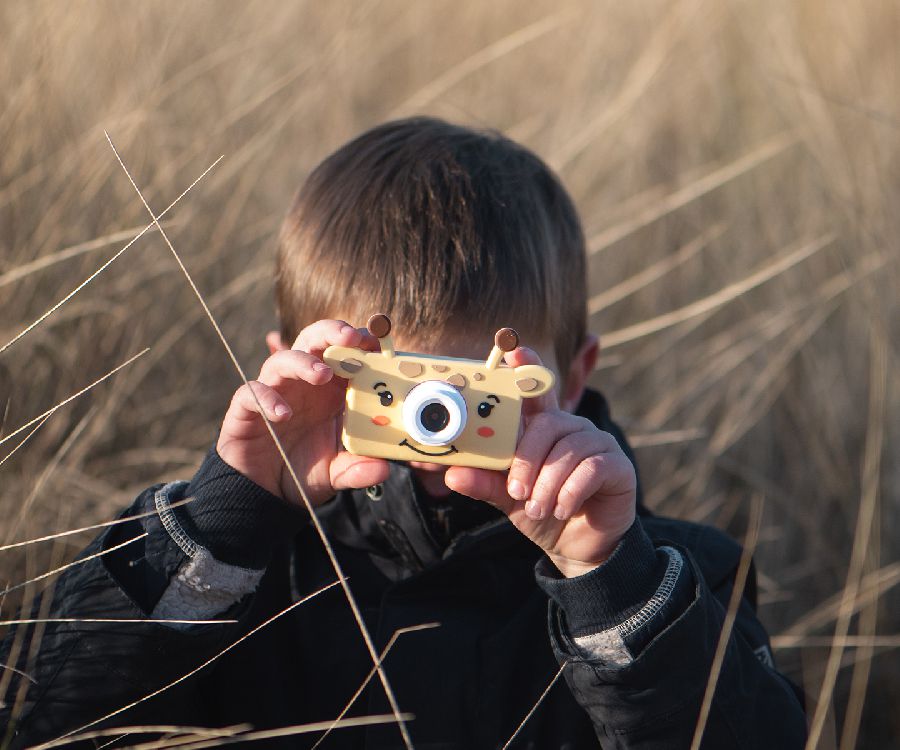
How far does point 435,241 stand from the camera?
1271 millimetres

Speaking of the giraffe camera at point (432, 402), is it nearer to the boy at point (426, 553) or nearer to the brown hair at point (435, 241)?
the boy at point (426, 553)

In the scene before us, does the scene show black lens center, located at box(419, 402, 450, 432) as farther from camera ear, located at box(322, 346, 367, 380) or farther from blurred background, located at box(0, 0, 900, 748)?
blurred background, located at box(0, 0, 900, 748)

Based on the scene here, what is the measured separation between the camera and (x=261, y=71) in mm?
2439

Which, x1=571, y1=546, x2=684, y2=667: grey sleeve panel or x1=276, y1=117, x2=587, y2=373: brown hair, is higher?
x1=276, y1=117, x2=587, y2=373: brown hair

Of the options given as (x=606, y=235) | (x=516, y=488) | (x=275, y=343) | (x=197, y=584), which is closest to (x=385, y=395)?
(x=516, y=488)

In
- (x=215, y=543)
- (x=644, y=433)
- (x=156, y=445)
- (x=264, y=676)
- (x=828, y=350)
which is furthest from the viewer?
(x=828, y=350)

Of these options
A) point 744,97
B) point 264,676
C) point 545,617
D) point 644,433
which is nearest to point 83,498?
point 264,676

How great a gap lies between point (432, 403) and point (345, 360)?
92mm

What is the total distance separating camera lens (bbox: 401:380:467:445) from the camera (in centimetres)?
94

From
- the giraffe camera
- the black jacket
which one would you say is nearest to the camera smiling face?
the giraffe camera

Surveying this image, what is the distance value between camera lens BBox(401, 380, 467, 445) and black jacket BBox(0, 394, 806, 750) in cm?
23

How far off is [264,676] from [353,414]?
1.48ft

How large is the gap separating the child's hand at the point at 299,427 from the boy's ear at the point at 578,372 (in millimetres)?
404

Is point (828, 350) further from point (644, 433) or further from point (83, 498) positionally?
point (83, 498)
